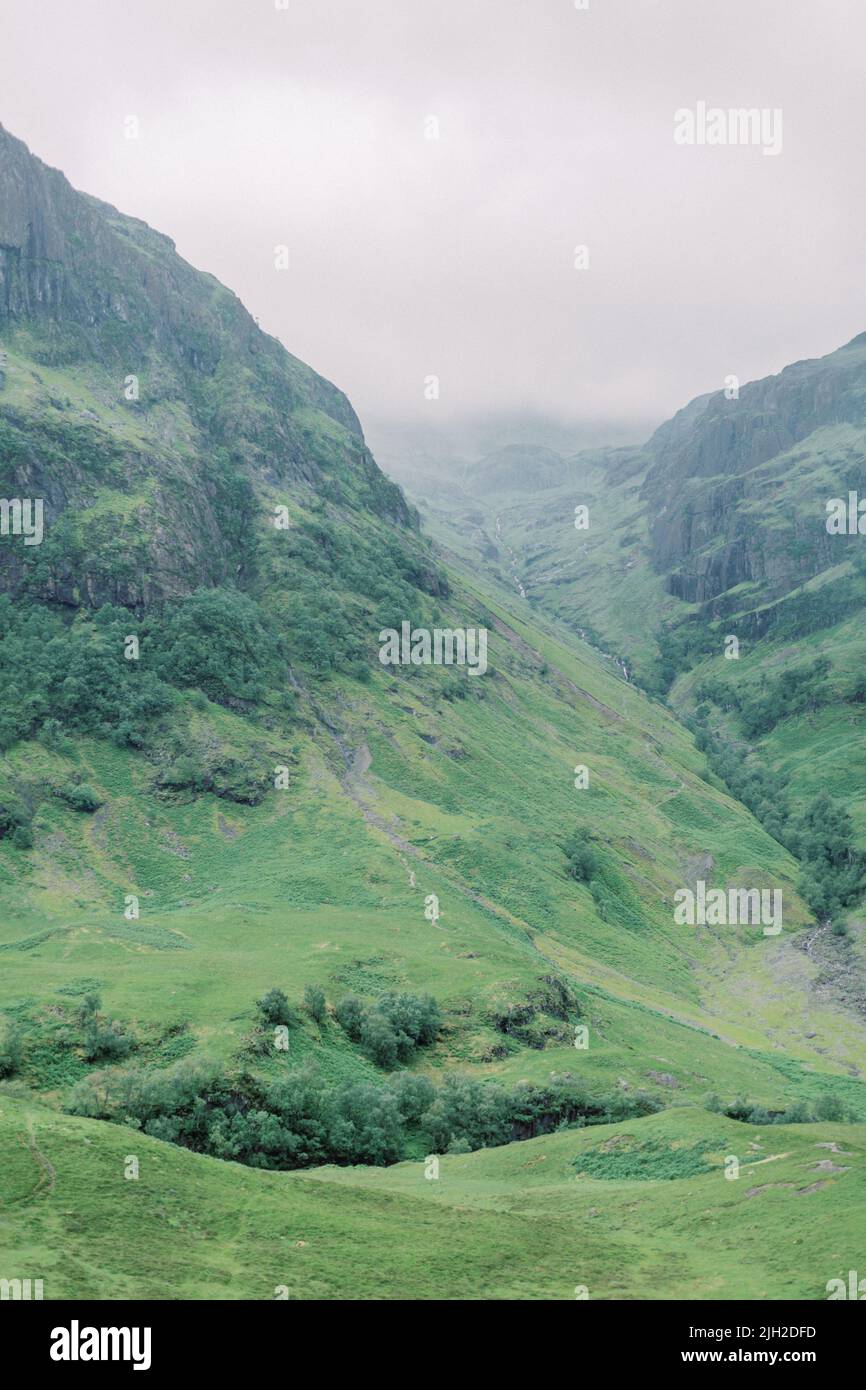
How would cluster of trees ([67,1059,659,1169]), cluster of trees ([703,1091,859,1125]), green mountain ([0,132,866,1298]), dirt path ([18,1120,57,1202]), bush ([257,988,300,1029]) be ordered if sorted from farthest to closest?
1. bush ([257,988,300,1029])
2. cluster of trees ([703,1091,859,1125])
3. cluster of trees ([67,1059,659,1169])
4. green mountain ([0,132,866,1298])
5. dirt path ([18,1120,57,1202])

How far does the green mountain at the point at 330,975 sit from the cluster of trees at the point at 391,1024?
0.97 ft

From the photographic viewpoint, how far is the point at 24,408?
587ft

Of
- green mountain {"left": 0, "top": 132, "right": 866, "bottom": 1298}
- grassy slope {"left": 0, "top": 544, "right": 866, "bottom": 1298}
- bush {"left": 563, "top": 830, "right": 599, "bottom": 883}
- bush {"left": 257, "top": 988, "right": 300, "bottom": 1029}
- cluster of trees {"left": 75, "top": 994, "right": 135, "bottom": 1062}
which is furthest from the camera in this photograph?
bush {"left": 563, "top": 830, "right": 599, "bottom": 883}

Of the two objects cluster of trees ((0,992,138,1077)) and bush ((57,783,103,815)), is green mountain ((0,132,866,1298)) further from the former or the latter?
bush ((57,783,103,815))

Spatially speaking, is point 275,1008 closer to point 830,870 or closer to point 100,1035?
point 100,1035

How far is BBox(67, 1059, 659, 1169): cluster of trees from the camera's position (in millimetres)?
56375

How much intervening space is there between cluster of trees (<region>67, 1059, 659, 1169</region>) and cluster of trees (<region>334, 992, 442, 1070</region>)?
20.6 ft

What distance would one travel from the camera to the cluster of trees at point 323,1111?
5638 cm

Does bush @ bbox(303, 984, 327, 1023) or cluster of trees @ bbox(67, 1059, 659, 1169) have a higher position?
bush @ bbox(303, 984, 327, 1023)

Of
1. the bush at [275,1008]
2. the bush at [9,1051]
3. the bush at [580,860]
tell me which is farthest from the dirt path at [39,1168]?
the bush at [580,860]

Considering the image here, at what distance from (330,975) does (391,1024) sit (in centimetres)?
897

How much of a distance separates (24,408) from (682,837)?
472 ft

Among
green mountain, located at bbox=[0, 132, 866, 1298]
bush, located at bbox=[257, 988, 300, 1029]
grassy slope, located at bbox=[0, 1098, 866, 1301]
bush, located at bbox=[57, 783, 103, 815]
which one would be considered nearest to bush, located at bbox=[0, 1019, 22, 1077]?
green mountain, located at bbox=[0, 132, 866, 1298]
